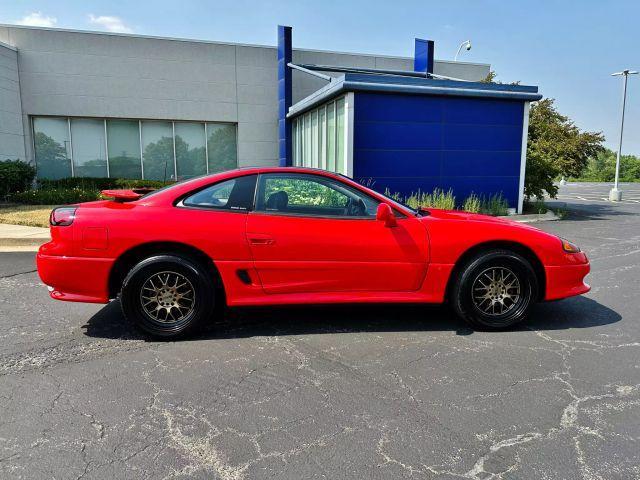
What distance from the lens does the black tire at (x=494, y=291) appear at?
14.2 feet

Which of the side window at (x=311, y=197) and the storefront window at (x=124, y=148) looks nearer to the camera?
the side window at (x=311, y=197)

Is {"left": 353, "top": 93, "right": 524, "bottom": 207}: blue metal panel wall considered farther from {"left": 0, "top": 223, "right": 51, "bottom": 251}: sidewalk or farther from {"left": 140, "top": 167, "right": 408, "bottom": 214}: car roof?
{"left": 140, "top": 167, "right": 408, "bottom": 214}: car roof

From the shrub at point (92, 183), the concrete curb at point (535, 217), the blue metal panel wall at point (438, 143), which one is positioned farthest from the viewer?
A: the shrub at point (92, 183)

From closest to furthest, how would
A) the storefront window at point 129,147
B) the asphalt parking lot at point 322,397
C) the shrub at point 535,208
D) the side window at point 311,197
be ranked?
the asphalt parking lot at point 322,397
the side window at point 311,197
the shrub at point 535,208
the storefront window at point 129,147

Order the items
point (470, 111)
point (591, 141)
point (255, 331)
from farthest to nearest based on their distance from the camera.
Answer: point (591, 141) → point (470, 111) → point (255, 331)

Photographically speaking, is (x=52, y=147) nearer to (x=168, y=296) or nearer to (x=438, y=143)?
(x=438, y=143)

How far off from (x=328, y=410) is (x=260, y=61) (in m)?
19.6

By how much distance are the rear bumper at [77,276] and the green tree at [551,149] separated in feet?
48.0

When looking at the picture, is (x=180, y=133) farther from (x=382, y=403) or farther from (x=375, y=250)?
(x=382, y=403)

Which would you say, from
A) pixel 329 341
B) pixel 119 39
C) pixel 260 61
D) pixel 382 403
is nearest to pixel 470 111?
pixel 260 61

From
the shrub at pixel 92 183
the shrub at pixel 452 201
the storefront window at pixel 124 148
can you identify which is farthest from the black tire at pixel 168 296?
the storefront window at pixel 124 148

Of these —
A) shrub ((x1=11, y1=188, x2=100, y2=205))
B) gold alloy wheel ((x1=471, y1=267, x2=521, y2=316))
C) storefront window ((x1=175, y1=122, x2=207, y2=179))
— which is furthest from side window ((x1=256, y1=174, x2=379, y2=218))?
storefront window ((x1=175, y1=122, x2=207, y2=179))

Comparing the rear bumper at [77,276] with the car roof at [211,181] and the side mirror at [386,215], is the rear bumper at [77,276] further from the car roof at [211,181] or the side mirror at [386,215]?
the side mirror at [386,215]

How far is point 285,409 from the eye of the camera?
9.73ft
